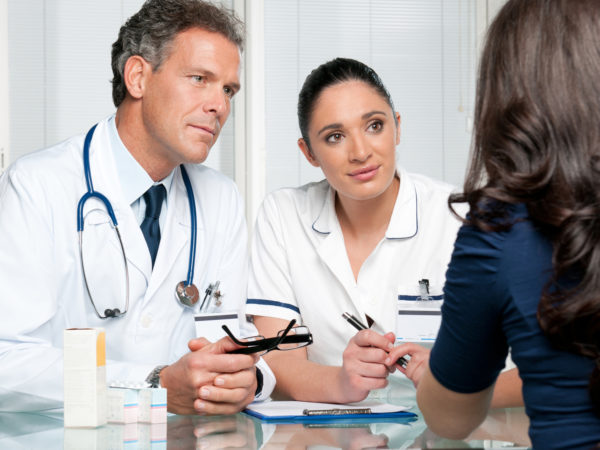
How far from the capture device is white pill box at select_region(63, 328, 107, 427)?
1127 mm

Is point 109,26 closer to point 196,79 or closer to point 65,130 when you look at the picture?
point 65,130

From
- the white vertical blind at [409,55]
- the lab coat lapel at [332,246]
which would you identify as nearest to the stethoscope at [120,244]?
the lab coat lapel at [332,246]

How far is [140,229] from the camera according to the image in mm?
1678

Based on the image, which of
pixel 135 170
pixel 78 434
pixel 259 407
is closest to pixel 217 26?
pixel 135 170

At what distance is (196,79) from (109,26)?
5.01ft

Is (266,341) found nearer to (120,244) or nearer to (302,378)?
(302,378)

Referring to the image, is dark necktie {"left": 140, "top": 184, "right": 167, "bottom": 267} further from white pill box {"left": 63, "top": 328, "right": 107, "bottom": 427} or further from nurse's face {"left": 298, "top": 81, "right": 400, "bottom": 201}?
white pill box {"left": 63, "top": 328, "right": 107, "bottom": 427}

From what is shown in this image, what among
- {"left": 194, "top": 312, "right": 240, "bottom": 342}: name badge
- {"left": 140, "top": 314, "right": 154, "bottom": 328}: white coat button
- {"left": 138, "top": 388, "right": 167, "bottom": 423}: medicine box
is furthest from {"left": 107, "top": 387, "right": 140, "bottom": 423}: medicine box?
{"left": 140, "top": 314, "right": 154, "bottom": 328}: white coat button

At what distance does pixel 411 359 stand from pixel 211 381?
0.40 metres

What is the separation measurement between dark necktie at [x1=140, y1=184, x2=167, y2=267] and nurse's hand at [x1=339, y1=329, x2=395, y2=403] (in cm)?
58

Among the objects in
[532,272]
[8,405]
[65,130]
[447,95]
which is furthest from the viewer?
[447,95]

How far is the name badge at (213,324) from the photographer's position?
1.54 meters

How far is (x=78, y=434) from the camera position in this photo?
→ 43.9 inches

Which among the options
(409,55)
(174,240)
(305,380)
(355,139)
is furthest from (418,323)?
(409,55)
